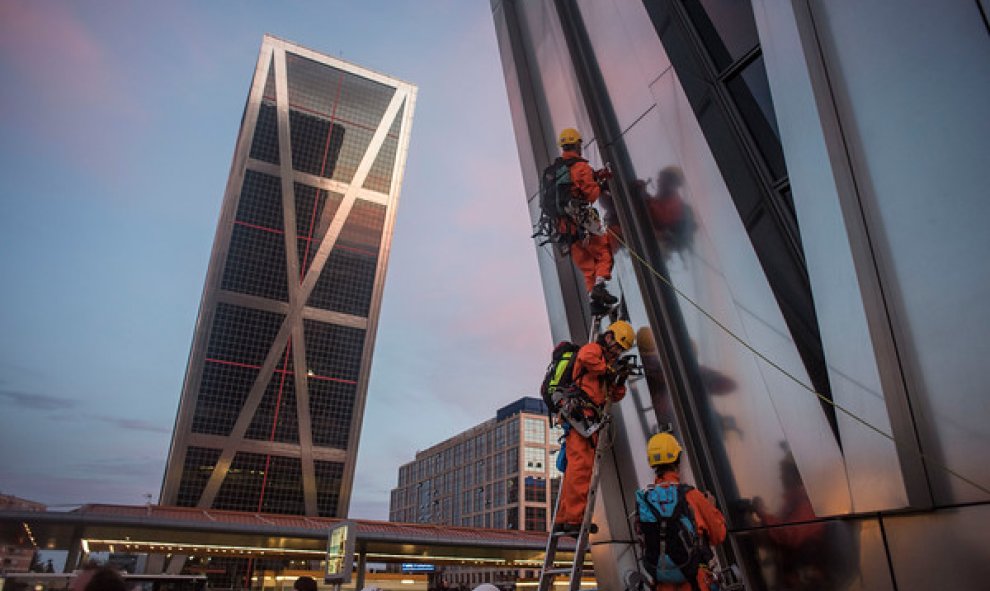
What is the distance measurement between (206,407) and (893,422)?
54944 millimetres

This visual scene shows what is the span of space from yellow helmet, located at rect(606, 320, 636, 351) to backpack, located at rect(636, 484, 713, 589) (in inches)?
51.5

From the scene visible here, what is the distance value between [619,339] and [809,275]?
164 cm

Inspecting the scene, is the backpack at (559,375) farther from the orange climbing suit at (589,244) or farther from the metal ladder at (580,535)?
the orange climbing suit at (589,244)

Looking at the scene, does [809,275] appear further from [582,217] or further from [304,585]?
[304,585]

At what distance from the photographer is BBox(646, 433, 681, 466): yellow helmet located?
4.45 m

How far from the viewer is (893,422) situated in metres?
3.28

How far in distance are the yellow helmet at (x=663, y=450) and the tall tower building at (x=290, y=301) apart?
5243cm

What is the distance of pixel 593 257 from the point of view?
603cm

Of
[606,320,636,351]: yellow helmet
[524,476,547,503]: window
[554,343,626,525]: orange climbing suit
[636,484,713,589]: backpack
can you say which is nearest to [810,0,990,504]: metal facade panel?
[636,484,713,589]: backpack

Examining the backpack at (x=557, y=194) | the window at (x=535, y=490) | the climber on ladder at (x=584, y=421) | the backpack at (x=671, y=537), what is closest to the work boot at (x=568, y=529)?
the climber on ladder at (x=584, y=421)

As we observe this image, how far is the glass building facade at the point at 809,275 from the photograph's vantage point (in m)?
3.15

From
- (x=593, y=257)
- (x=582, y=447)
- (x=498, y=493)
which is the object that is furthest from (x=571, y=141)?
(x=498, y=493)

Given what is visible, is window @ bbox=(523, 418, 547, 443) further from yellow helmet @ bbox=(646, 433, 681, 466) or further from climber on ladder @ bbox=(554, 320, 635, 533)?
yellow helmet @ bbox=(646, 433, 681, 466)

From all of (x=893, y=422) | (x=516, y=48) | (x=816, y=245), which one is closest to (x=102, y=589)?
(x=893, y=422)
